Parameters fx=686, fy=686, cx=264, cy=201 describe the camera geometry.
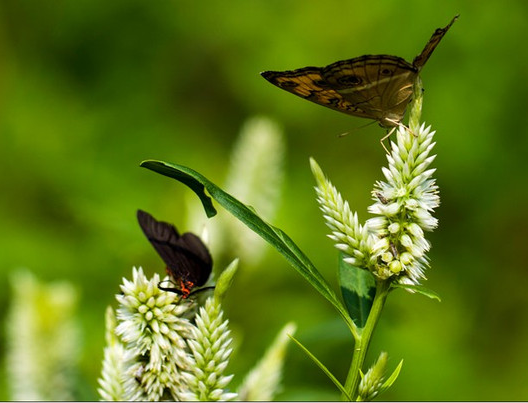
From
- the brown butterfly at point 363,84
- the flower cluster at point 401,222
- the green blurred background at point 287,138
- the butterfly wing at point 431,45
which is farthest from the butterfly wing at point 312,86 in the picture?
the green blurred background at point 287,138

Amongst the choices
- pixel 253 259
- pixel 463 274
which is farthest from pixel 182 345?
pixel 463 274

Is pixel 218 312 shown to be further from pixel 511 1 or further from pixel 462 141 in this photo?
pixel 511 1

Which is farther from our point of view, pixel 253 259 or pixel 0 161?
pixel 0 161

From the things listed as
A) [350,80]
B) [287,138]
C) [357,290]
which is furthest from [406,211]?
[287,138]

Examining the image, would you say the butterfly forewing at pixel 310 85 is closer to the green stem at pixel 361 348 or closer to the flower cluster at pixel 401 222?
the flower cluster at pixel 401 222

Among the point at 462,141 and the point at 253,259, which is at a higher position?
the point at 462,141

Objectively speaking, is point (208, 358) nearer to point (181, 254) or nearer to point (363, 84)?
point (181, 254)
